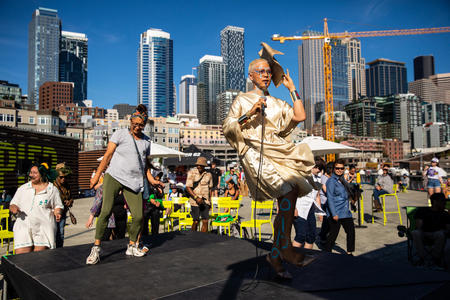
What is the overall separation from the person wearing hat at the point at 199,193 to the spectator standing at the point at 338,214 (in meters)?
2.82

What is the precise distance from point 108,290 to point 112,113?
18697cm

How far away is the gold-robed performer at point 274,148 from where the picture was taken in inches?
123

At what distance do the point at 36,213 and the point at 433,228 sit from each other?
21.5 ft

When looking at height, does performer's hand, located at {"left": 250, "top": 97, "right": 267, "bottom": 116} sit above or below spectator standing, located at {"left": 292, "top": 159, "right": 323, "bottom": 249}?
above

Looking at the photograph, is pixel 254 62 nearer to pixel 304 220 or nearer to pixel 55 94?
pixel 304 220

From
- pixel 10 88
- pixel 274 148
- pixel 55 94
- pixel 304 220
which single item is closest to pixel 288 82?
pixel 274 148

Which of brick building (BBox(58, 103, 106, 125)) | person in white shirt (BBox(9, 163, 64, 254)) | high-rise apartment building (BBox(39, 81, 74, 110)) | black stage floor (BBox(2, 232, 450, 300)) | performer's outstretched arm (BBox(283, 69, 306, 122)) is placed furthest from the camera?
high-rise apartment building (BBox(39, 81, 74, 110))

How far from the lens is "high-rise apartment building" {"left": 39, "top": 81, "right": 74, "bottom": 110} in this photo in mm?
187250

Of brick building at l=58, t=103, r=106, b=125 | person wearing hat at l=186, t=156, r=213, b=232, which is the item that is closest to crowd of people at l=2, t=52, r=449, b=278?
person wearing hat at l=186, t=156, r=213, b=232

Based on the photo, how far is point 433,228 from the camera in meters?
5.67

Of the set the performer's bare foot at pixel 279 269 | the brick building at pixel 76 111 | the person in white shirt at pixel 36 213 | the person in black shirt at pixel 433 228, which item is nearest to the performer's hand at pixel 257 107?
the performer's bare foot at pixel 279 269

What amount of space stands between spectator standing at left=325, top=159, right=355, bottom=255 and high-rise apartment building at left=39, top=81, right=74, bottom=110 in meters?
206

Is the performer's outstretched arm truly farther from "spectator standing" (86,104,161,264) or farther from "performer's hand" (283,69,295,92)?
"spectator standing" (86,104,161,264)

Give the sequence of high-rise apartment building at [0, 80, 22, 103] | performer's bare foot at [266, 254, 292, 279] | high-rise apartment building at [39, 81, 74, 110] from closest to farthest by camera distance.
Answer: performer's bare foot at [266, 254, 292, 279]
high-rise apartment building at [0, 80, 22, 103]
high-rise apartment building at [39, 81, 74, 110]
